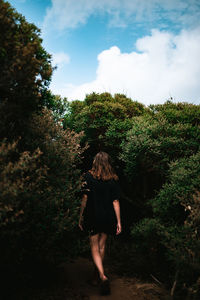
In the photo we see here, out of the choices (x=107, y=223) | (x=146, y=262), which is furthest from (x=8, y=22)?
(x=146, y=262)

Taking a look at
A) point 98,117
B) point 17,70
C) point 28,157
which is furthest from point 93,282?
point 98,117

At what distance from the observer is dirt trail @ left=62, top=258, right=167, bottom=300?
4698 millimetres

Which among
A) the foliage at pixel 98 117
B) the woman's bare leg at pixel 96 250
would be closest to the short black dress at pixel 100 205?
the woman's bare leg at pixel 96 250

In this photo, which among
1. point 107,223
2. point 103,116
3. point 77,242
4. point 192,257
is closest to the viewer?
point 192,257

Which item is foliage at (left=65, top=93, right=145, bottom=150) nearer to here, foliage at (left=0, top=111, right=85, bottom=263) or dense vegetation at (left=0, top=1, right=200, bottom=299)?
dense vegetation at (left=0, top=1, right=200, bottom=299)

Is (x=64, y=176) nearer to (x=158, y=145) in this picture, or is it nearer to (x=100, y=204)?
(x=100, y=204)

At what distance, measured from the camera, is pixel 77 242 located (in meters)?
5.50

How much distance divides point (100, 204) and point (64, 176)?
0.98 m

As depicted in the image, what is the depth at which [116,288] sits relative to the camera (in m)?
5.16

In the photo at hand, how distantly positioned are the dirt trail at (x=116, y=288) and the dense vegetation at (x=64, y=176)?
39 cm

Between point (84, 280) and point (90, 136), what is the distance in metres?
5.02

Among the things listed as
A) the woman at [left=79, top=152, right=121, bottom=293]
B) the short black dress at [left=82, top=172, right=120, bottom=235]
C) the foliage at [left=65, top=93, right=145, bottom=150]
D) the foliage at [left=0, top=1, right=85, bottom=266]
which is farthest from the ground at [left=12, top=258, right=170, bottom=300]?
the foliage at [left=65, top=93, right=145, bottom=150]

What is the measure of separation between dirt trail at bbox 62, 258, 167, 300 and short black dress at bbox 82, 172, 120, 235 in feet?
3.62

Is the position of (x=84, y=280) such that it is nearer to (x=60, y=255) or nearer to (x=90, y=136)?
(x=60, y=255)
